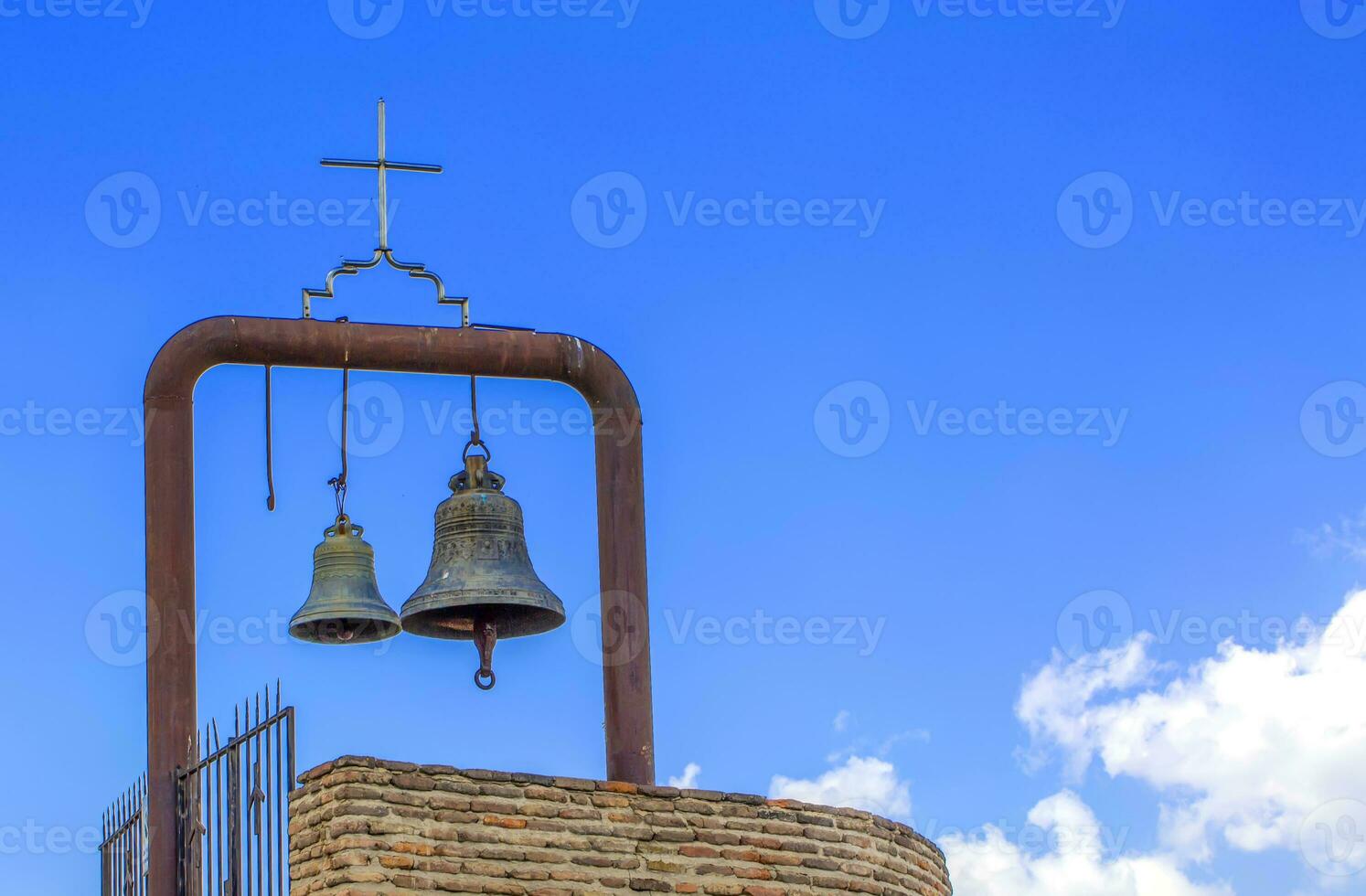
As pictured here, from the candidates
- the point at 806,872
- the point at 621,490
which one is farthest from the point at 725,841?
the point at 621,490

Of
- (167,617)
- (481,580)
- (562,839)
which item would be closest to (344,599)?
(481,580)

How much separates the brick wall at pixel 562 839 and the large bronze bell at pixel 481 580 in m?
1.40

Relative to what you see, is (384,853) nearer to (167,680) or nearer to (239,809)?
(239,809)

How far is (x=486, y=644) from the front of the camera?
411 inches

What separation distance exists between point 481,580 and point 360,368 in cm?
115

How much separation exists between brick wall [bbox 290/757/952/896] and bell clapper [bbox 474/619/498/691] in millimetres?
1382

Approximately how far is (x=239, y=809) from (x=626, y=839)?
1582mm

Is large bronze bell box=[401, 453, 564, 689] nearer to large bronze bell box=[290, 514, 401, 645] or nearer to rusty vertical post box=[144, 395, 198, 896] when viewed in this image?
large bronze bell box=[290, 514, 401, 645]

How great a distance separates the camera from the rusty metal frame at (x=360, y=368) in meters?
9.67

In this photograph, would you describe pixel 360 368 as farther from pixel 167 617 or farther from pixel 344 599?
pixel 167 617

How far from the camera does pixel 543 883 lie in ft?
29.1

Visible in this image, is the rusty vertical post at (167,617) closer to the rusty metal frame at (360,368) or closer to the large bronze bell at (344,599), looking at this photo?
the rusty metal frame at (360,368)

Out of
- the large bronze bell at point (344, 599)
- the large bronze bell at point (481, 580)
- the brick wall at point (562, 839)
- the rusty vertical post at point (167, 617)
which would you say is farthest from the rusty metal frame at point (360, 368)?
the brick wall at point (562, 839)

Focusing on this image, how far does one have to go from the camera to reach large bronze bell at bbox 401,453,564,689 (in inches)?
403
